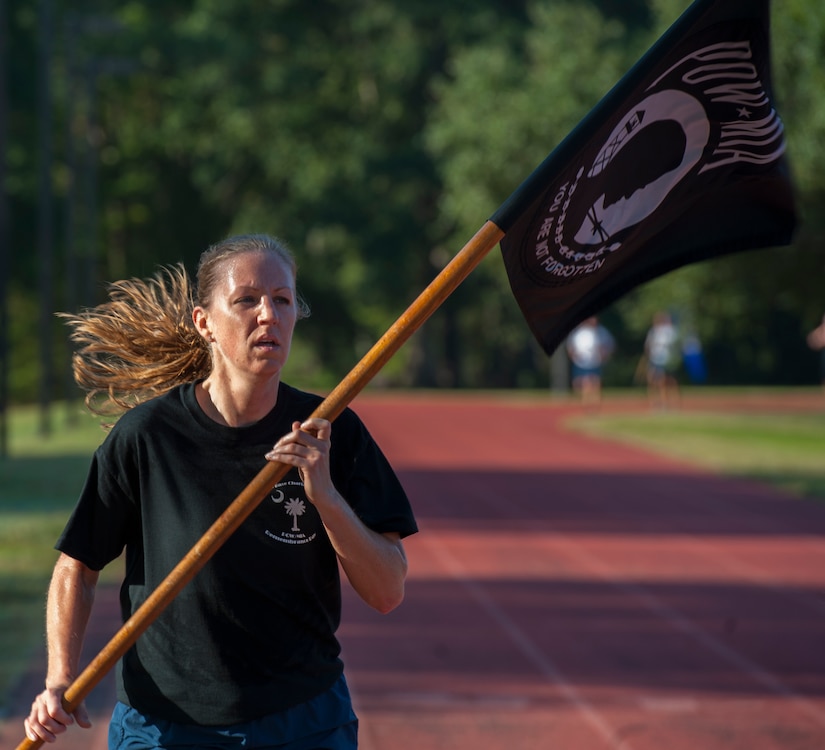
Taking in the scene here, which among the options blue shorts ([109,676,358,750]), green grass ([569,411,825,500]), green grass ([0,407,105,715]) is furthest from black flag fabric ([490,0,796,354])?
green grass ([569,411,825,500])

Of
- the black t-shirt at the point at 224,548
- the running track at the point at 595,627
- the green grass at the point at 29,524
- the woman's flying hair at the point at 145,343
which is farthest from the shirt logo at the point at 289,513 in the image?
the running track at the point at 595,627

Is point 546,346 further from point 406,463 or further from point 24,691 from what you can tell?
point 406,463

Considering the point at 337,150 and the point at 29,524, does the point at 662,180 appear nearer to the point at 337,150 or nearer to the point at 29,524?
the point at 29,524

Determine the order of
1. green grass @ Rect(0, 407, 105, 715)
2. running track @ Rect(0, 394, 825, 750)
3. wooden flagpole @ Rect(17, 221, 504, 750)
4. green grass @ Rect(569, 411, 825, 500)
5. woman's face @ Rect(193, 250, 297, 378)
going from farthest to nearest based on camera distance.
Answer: green grass @ Rect(569, 411, 825, 500) → green grass @ Rect(0, 407, 105, 715) → running track @ Rect(0, 394, 825, 750) → woman's face @ Rect(193, 250, 297, 378) → wooden flagpole @ Rect(17, 221, 504, 750)

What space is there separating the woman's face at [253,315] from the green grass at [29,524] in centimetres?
188

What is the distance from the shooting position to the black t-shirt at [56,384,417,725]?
10.8 feet

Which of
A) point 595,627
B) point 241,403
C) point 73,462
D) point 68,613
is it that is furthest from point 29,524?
point 241,403

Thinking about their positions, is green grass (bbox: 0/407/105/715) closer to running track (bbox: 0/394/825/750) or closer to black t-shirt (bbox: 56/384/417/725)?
running track (bbox: 0/394/825/750)

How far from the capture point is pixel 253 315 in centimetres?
330

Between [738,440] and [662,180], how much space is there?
2212cm

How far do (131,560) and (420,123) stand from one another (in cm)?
5216

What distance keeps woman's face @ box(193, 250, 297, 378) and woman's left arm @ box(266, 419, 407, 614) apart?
0.67 feet

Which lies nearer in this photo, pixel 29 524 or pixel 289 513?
pixel 289 513

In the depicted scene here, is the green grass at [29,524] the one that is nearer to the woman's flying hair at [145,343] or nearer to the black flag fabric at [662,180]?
the woman's flying hair at [145,343]
